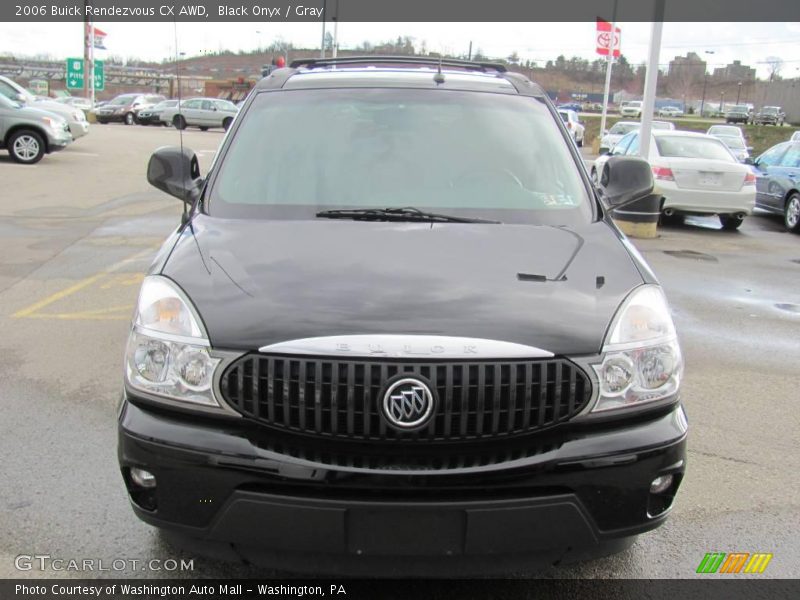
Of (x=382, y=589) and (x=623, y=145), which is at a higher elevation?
(x=623, y=145)

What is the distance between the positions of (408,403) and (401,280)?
20.0 inches

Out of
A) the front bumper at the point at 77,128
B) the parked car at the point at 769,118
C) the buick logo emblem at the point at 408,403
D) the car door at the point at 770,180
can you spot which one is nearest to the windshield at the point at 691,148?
the car door at the point at 770,180

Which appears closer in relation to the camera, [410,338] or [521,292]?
[410,338]

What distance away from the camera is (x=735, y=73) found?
110 m

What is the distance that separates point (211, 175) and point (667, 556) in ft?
8.57

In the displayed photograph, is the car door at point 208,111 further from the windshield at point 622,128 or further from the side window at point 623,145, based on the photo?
the side window at point 623,145

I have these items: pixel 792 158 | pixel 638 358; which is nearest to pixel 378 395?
pixel 638 358

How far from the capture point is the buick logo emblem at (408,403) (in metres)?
2.28

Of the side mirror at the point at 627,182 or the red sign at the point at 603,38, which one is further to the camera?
the red sign at the point at 603,38

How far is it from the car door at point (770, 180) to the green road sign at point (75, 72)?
38.9 metres

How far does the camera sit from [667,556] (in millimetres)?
3100

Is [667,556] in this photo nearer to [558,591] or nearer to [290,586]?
[558,591]

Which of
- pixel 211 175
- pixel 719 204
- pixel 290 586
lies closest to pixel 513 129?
pixel 211 175

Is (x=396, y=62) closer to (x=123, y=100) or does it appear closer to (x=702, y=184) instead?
(x=702, y=184)
